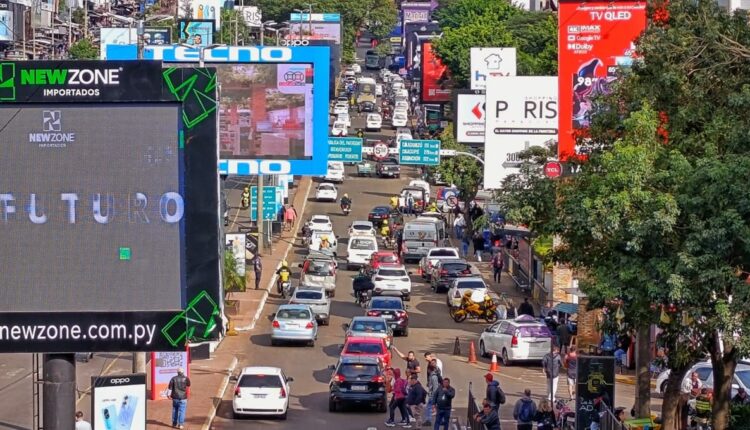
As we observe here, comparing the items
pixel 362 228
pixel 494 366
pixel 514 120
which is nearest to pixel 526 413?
pixel 494 366

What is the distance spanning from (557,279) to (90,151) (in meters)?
32.7

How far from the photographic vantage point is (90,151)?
18.6 meters

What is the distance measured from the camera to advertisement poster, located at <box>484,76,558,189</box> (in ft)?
171

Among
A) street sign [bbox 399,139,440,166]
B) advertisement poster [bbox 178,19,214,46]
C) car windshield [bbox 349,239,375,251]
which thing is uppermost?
advertisement poster [bbox 178,19,214,46]

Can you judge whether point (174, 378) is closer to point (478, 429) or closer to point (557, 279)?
point (478, 429)

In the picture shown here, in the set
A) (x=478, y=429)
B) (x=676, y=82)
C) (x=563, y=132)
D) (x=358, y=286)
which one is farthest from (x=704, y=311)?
(x=358, y=286)

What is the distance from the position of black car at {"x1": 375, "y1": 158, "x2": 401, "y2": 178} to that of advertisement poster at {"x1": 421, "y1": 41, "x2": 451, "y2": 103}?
15.9 metres

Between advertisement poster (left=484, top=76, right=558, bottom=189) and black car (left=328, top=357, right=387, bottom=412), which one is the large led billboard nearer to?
black car (left=328, top=357, right=387, bottom=412)

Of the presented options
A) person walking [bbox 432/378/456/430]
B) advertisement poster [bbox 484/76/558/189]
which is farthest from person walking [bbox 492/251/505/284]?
person walking [bbox 432/378/456/430]

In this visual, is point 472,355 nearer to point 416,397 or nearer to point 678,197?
point 416,397

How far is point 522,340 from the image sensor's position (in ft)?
134

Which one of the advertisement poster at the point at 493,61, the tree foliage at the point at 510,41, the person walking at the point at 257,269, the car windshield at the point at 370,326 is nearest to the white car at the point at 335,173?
the tree foliage at the point at 510,41

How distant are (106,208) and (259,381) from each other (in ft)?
51.3

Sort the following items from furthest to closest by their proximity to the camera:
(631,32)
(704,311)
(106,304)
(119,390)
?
(631,32)
(119,390)
(704,311)
(106,304)
